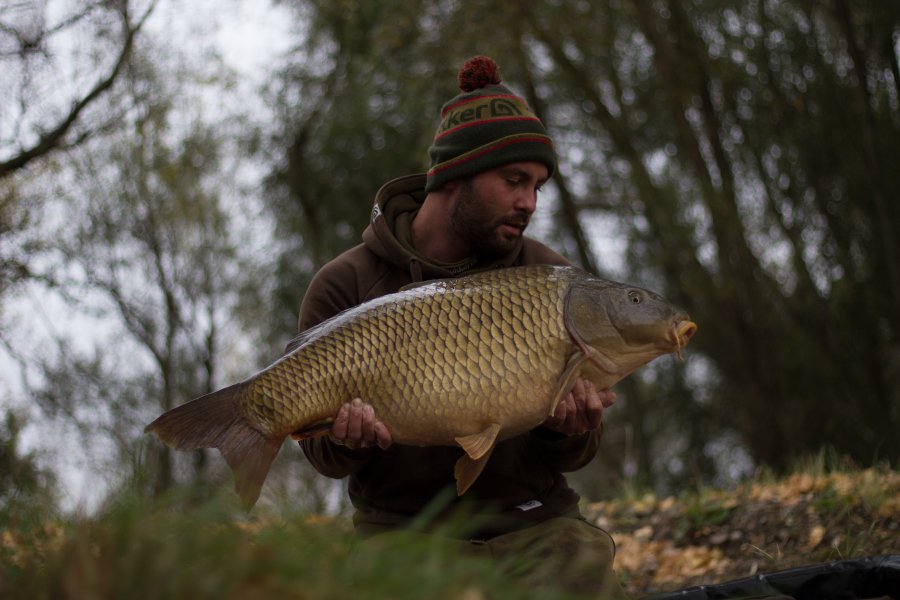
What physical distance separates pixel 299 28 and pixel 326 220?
240 centimetres

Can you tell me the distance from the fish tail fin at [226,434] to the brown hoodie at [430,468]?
0.33 metres

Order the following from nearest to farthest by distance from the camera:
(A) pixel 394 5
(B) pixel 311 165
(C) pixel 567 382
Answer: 1. (C) pixel 567 382
2. (A) pixel 394 5
3. (B) pixel 311 165

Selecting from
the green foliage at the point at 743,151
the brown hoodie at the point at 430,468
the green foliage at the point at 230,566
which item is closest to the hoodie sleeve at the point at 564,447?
the brown hoodie at the point at 430,468

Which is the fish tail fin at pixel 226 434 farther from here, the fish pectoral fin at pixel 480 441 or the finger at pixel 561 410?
the finger at pixel 561 410

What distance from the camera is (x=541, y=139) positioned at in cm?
269

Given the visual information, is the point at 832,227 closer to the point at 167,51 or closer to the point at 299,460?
the point at 299,460

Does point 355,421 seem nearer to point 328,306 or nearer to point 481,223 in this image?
point 328,306

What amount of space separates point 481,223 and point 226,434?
898 millimetres

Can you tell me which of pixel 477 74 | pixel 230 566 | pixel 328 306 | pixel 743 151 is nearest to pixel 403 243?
pixel 328 306

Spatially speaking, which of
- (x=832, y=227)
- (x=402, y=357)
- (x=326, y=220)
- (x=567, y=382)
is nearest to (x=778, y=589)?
(x=567, y=382)

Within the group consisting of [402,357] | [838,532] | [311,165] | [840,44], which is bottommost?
[838,532]

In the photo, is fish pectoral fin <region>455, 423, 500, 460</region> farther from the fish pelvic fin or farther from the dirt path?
the dirt path

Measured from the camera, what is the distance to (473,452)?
2123 millimetres

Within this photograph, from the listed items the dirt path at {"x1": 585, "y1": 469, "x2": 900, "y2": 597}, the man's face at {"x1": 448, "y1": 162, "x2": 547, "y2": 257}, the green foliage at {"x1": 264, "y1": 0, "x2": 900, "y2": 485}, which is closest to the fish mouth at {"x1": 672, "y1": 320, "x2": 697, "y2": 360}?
the man's face at {"x1": 448, "y1": 162, "x2": 547, "y2": 257}
